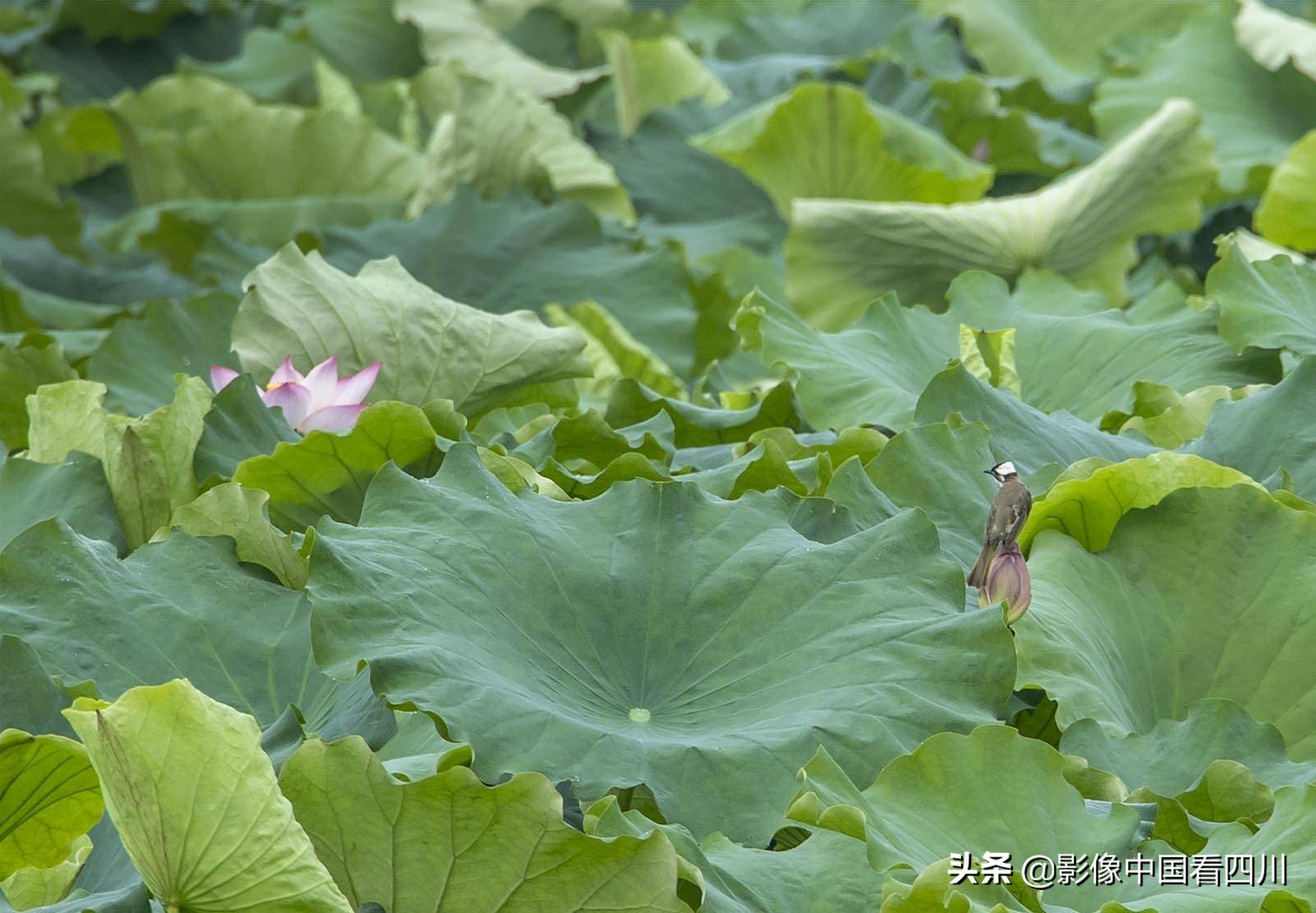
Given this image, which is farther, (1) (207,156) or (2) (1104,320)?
(1) (207,156)

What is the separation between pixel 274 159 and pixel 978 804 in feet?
8.35

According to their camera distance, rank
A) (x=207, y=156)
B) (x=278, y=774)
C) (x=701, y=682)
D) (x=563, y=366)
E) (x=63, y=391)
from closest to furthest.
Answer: (x=278, y=774)
(x=701, y=682)
(x=63, y=391)
(x=563, y=366)
(x=207, y=156)

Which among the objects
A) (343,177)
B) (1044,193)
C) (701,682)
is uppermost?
(701,682)

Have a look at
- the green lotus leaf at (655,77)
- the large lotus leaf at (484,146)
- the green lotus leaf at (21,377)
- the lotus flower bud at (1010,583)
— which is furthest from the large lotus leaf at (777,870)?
the green lotus leaf at (655,77)

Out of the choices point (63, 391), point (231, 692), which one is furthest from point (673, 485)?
point (63, 391)

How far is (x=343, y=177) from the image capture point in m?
3.16

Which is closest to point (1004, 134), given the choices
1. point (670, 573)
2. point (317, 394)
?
point (317, 394)

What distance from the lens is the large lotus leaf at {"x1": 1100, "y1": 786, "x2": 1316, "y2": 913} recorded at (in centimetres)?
84

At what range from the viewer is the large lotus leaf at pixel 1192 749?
3.40ft

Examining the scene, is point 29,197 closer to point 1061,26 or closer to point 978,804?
point 1061,26

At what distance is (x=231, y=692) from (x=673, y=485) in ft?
1.13

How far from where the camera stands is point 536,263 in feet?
7.85

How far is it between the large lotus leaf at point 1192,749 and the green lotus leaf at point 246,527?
0.58 m

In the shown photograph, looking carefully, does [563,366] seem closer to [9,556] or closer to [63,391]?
[63,391]
